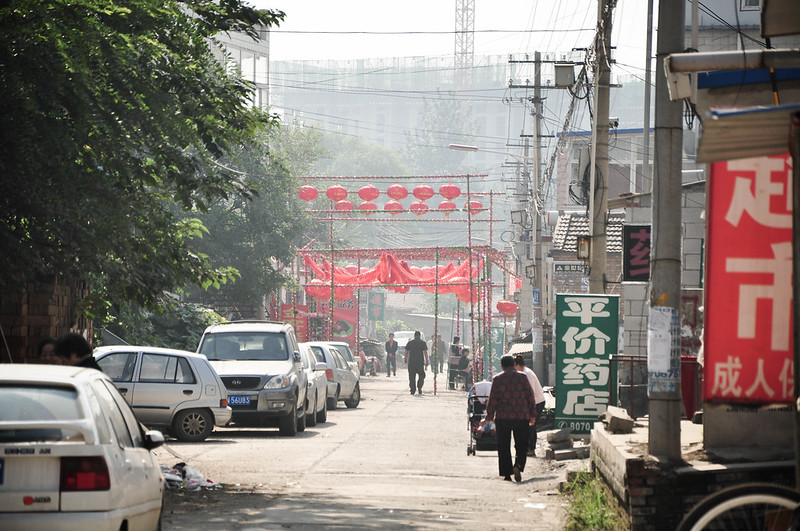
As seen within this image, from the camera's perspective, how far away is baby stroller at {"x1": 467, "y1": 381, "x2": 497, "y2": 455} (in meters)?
19.1

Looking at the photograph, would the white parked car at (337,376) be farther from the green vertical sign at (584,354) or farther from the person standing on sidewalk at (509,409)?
the person standing on sidewalk at (509,409)

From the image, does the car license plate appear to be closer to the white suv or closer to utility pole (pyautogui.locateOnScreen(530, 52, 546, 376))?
the white suv

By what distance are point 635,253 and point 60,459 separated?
14.3 metres

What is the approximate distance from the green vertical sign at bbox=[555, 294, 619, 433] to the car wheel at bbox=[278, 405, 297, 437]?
6.12 meters

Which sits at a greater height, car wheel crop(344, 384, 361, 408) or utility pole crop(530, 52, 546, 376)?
utility pole crop(530, 52, 546, 376)

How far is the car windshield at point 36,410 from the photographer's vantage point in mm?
6957

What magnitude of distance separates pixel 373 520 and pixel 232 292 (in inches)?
1297

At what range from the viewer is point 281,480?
48.1ft

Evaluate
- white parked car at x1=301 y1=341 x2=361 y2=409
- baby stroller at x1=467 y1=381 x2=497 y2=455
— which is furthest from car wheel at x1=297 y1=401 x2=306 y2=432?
white parked car at x1=301 y1=341 x2=361 y2=409

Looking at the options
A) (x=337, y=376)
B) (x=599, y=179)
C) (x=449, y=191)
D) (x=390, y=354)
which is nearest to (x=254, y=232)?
(x=449, y=191)

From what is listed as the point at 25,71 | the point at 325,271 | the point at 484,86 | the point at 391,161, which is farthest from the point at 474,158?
the point at 25,71

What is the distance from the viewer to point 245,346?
2334 cm

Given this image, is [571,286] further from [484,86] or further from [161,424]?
[484,86]

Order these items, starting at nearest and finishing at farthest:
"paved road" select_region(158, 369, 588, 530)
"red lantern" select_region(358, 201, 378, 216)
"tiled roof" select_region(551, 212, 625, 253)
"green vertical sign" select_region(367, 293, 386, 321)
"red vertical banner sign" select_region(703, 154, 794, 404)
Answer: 1. "red vertical banner sign" select_region(703, 154, 794, 404)
2. "paved road" select_region(158, 369, 588, 530)
3. "tiled roof" select_region(551, 212, 625, 253)
4. "red lantern" select_region(358, 201, 378, 216)
5. "green vertical sign" select_region(367, 293, 386, 321)
